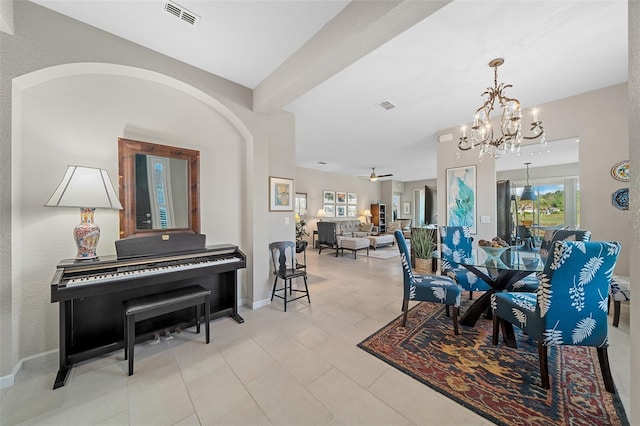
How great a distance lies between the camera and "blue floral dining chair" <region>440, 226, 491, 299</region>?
292cm

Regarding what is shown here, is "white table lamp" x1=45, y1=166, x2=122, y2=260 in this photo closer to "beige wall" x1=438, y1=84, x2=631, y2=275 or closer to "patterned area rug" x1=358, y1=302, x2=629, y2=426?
"patterned area rug" x1=358, y1=302, x2=629, y2=426

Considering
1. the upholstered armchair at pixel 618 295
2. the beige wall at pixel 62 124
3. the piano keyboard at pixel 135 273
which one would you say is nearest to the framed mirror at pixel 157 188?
the beige wall at pixel 62 124

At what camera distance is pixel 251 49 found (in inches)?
94.3

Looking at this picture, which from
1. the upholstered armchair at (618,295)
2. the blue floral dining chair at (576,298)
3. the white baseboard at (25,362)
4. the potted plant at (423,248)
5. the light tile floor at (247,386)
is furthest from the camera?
the potted plant at (423,248)

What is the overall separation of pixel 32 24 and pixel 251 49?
1.70 m

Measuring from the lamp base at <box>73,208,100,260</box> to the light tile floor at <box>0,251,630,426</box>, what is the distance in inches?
36.8

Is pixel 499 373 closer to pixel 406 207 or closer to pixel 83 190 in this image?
pixel 83 190

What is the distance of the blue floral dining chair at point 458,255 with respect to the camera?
2.92 metres

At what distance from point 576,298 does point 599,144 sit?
9.30ft

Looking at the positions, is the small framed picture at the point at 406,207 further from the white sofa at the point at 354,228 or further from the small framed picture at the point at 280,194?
the small framed picture at the point at 280,194

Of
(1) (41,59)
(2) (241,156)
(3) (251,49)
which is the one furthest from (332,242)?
(1) (41,59)

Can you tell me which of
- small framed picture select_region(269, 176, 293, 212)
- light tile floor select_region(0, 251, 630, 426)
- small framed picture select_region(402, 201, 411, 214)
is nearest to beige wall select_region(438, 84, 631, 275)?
light tile floor select_region(0, 251, 630, 426)

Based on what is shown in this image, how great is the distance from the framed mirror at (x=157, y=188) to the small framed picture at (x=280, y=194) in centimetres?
98

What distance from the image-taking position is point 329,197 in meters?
9.30
